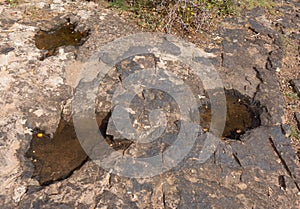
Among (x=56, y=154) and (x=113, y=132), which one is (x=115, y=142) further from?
(x=56, y=154)

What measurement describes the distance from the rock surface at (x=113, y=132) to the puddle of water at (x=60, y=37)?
97mm

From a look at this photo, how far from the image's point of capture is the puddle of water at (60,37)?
173 inches

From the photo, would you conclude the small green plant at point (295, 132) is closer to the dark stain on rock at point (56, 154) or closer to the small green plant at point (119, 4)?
the dark stain on rock at point (56, 154)

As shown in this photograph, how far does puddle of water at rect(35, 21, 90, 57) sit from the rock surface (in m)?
0.10

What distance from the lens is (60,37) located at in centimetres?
458

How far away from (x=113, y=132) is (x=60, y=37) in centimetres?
195

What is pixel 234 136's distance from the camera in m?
3.46

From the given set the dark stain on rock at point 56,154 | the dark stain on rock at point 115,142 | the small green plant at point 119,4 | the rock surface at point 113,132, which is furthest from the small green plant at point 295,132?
the small green plant at point 119,4

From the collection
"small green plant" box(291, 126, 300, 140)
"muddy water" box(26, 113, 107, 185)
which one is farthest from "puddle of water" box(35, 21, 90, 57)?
"small green plant" box(291, 126, 300, 140)

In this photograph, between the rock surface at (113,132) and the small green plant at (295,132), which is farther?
the small green plant at (295,132)

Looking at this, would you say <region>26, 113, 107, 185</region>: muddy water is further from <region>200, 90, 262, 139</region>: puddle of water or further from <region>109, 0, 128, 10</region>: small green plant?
<region>109, 0, 128, 10</region>: small green plant

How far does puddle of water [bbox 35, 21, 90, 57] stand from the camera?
4395 mm

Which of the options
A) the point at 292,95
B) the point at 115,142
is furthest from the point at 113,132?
the point at 292,95

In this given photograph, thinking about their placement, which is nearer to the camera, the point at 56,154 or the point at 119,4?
the point at 56,154
